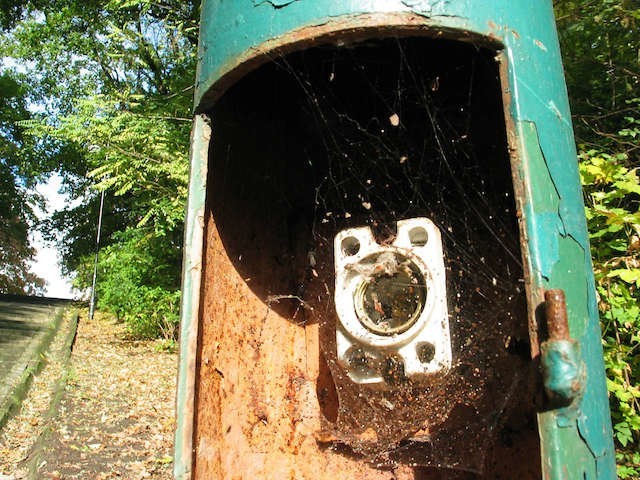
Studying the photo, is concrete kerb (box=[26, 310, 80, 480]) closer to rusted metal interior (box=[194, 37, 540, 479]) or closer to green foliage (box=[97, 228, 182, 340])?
green foliage (box=[97, 228, 182, 340])

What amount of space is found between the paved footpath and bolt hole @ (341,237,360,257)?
4.01 metres

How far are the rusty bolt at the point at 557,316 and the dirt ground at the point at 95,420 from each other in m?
3.15

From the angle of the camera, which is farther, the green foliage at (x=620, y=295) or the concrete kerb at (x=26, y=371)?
the concrete kerb at (x=26, y=371)

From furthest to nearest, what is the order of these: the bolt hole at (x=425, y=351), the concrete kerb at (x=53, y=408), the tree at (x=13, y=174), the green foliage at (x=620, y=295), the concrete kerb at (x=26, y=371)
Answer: the tree at (x=13, y=174) → the concrete kerb at (x=26, y=371) → the concrete kerb at (x=53, y=408) → the green foliage at (x=620, y=295) → the bolt hole at (x=425, y=351)

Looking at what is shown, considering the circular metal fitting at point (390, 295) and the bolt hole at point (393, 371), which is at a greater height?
the circular metal fitting at point (390, 295)

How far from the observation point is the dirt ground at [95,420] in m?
4.05

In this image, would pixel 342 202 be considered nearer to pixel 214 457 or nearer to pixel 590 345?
pixel 214 457

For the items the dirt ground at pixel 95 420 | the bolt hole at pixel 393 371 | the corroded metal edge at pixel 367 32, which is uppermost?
the corroded metal edge at pixel 367 32

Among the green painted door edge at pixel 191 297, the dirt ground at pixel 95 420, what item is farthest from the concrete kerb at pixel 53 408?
the green painted door edge at pixel 191 297

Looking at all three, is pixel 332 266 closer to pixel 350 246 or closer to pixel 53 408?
pixel 350 246

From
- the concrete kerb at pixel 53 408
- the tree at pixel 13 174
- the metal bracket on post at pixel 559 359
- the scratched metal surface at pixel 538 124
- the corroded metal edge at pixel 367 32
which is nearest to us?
the metal bracket on post at pixel 559 359

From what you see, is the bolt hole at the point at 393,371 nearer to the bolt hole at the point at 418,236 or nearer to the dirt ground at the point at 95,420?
the bolt hole at the point at 418,236

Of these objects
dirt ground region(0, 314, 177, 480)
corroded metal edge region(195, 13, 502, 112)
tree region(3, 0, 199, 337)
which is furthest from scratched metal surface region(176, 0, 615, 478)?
tree region(3, 0, 199, 337)

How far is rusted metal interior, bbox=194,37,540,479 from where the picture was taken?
7.32 feet
